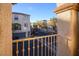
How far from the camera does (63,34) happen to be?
2.42 meters

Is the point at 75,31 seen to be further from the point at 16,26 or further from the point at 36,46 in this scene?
the point at 16,26

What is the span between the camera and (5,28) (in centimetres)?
223

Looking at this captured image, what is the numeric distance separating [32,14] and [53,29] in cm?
36

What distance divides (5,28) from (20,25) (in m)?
0.21

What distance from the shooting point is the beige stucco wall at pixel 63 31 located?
2344mm

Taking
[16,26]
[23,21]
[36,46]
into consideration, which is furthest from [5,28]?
[36,46]

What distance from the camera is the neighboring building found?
2.24 meters

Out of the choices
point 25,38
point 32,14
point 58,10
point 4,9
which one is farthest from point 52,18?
point 4,9

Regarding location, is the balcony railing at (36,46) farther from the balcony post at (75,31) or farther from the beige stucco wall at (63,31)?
the balcony post at (75,31)

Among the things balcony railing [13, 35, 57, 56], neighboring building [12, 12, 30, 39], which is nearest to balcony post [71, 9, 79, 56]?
balcony railing [13, 35, 57, 56]

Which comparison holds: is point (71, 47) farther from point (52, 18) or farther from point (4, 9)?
point (4, 9)

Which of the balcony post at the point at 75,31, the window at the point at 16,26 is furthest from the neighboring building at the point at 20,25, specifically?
the balcony post at the point at 75,31

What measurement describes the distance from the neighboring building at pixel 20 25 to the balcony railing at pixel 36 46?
107 millimetres

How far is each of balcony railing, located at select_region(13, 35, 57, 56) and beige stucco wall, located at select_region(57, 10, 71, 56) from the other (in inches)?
3.5
